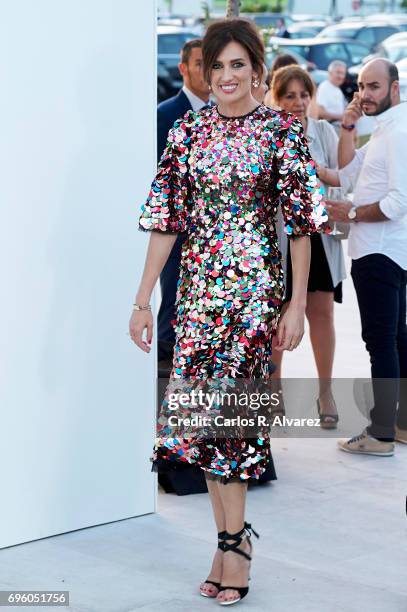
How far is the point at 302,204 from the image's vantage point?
392cm

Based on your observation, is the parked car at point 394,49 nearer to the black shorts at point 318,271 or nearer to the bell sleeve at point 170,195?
the black shorts at point 318,271

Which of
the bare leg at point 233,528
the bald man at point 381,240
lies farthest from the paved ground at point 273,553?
the bald man at point 381,240

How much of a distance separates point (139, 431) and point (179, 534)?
1.49 feet

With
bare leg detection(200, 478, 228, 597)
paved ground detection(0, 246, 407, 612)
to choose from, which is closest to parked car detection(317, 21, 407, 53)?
paved ground detection(0, 246, 407, 612)

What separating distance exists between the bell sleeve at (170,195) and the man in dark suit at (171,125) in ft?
5.89

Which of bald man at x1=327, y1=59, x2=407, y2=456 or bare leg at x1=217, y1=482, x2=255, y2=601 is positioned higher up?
bald man at x1=327, y1=59, x2=407, y2=456

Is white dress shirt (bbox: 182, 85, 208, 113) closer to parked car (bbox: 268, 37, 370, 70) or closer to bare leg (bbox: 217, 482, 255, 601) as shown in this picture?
bare leg (bbox: 217, 482, 255, 601)

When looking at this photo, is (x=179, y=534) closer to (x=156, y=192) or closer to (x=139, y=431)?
(x=139, y=431)

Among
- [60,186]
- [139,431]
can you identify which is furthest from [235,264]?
[139,431]

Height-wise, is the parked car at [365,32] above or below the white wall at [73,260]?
above

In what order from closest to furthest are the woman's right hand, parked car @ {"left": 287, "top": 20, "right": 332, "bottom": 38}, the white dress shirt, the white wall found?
1. the woman's right hand
2. the white wall
3. the white dress shirt
4. parked car @ {"left": 287, "top": 20, "right": 332, "bottom": 38}

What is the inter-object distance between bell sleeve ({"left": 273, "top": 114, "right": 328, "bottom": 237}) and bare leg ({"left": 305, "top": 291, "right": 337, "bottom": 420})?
2.51 m

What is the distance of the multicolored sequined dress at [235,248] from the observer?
12.8 ft

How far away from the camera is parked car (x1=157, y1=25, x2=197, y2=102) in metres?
23.7
